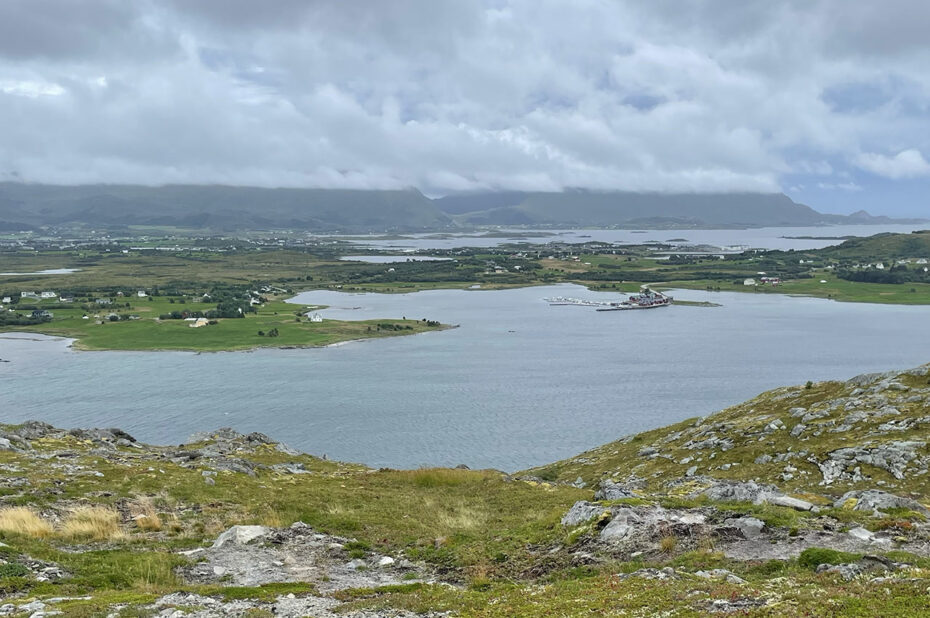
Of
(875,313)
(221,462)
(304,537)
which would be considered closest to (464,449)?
Answer: (221,462)

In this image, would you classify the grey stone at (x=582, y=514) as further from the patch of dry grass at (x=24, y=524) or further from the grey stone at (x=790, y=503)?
the patch of dry grass at (x=24, y=524)

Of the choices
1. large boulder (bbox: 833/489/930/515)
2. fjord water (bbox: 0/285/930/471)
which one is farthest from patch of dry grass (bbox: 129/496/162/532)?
fjord water (bbox: 0/285/930/471)

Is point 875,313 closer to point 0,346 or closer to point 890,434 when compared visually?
point 890,434

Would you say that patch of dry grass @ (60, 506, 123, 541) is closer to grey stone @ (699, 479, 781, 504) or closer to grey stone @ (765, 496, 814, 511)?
grey stone @ (699, 479, 781, 504)

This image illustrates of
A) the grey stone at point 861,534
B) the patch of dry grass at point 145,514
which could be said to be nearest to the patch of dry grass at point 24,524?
the patch of dry grass at point 145,514

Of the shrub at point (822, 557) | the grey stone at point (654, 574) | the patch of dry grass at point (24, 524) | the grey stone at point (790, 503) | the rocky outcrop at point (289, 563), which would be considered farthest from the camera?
the grey stone at point (790, 503)

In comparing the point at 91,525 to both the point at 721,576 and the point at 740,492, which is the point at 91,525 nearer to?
the point at 721,576
